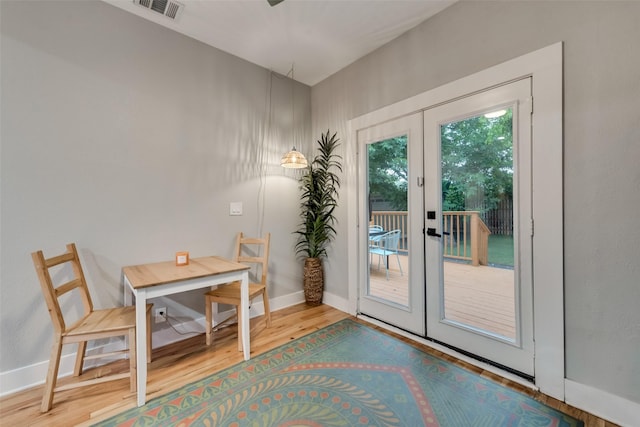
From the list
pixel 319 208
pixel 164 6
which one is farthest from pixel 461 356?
pixel 164 6

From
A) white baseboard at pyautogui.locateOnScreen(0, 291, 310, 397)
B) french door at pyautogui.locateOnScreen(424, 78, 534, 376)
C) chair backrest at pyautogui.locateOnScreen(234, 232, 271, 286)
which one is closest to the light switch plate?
chair backrest at pyautogui.locateOnScreen(234, 232, 271, 286)

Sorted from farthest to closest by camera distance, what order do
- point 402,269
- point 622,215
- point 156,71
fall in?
point 402,269 < point 156,71 < point 622,215

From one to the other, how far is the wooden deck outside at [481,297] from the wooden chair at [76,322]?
2403 mm

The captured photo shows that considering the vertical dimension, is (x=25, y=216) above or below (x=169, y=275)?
above

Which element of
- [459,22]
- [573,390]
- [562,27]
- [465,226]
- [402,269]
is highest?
[459,22]

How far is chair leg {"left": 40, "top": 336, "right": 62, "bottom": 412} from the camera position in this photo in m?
1.57

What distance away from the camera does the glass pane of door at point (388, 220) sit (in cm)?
257

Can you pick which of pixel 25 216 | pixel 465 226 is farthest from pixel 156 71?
pixel 465 226

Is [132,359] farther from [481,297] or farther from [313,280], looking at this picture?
[481,297]

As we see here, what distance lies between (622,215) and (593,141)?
45cm

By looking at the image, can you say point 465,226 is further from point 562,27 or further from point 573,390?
point 562,27

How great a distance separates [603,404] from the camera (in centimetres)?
151

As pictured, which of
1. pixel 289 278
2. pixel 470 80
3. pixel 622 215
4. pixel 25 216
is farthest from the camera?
pixel 289 278

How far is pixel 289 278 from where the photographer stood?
333 centimetres
